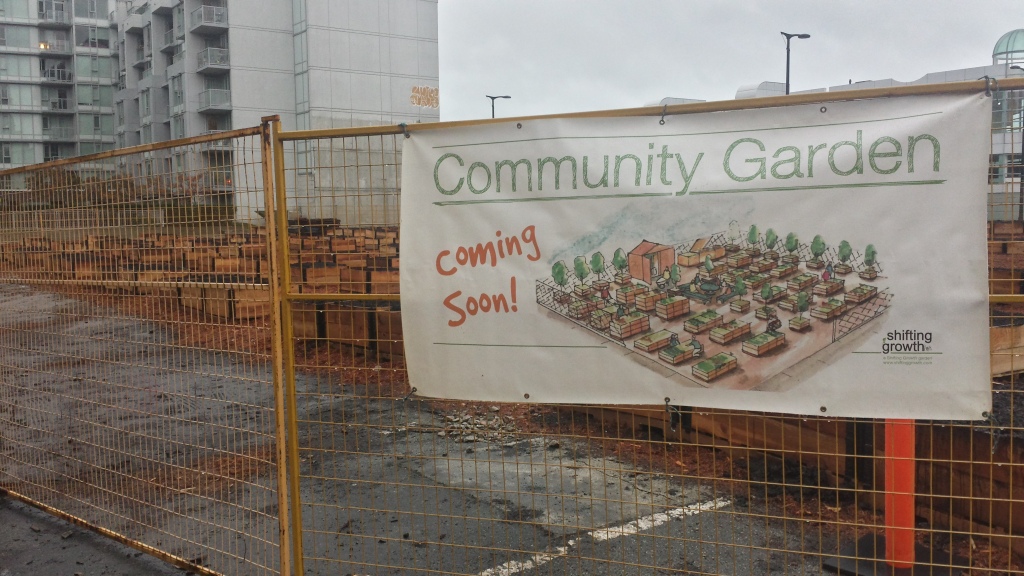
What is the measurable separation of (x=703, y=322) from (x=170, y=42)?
52.4 metres

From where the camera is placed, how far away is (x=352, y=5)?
4444cm

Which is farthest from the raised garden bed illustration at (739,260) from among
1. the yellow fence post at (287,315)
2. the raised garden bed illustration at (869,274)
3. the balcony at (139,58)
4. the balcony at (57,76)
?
the balcony at (57,76)

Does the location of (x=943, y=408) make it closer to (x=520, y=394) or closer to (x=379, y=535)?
(x=520, y=394)

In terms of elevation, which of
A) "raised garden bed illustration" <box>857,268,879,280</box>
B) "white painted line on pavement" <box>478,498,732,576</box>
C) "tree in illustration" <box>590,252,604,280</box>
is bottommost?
"white painted line on pavement" <box>478,498,732,576</box>

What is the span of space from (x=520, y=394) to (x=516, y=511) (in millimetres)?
2455

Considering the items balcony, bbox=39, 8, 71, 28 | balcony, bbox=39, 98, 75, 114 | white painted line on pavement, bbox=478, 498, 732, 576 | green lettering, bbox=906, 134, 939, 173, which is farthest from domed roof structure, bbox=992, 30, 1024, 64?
balcony, bbox=39, 98, 75, 114

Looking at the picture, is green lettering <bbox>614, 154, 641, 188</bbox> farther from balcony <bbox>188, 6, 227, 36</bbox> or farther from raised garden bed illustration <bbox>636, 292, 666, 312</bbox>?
balcony <bbox>188, 6, 227, 36</bbox>

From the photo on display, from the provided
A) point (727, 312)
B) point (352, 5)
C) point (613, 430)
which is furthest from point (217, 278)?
point (352, 5)

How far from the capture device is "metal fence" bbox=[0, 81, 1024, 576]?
3904 mm

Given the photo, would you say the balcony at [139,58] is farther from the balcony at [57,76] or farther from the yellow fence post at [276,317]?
the yellow fence post at [276,317]

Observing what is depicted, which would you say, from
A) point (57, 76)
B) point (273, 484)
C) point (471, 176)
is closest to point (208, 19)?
point (57, 76)

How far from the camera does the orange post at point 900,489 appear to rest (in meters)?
3.96

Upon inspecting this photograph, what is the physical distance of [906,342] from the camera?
303 centimetres

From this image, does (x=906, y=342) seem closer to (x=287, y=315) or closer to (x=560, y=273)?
(x=560, y=273)
